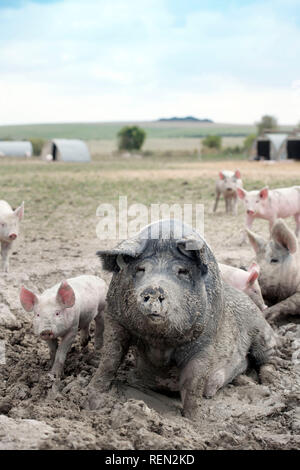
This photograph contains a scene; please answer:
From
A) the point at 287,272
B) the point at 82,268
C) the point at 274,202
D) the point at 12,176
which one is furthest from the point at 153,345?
the point at 12,176

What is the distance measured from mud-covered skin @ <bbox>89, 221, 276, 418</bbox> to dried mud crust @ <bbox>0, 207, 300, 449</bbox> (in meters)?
0.14

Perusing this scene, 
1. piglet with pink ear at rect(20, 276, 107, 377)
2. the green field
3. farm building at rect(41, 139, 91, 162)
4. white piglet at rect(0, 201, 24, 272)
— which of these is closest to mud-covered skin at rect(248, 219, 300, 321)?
piglet with pink ear at rect(20, 276, 107, 377)

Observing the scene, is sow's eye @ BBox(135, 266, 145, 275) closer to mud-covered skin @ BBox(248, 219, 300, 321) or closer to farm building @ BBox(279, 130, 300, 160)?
mud-covered skin @ BBox(248, 219, 300, 321)

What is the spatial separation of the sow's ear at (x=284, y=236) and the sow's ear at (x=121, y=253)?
7.43 feet

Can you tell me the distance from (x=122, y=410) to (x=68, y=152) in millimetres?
34678

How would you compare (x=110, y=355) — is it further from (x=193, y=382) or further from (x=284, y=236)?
(x=284, y=236)

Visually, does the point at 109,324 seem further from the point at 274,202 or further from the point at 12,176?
the point at 12,176

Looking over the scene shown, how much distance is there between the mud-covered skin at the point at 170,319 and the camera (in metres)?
3.90

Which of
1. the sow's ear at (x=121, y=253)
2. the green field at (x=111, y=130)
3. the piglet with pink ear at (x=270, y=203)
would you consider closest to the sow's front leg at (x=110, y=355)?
the sow's ear at (x=121, y=253)

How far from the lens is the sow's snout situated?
3.68 m

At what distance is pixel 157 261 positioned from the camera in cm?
410

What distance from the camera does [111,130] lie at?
11781cm

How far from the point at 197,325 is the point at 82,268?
11.7 feet

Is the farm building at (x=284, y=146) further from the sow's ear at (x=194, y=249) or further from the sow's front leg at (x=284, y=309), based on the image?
the sow's ear at (x=194, y=249)
